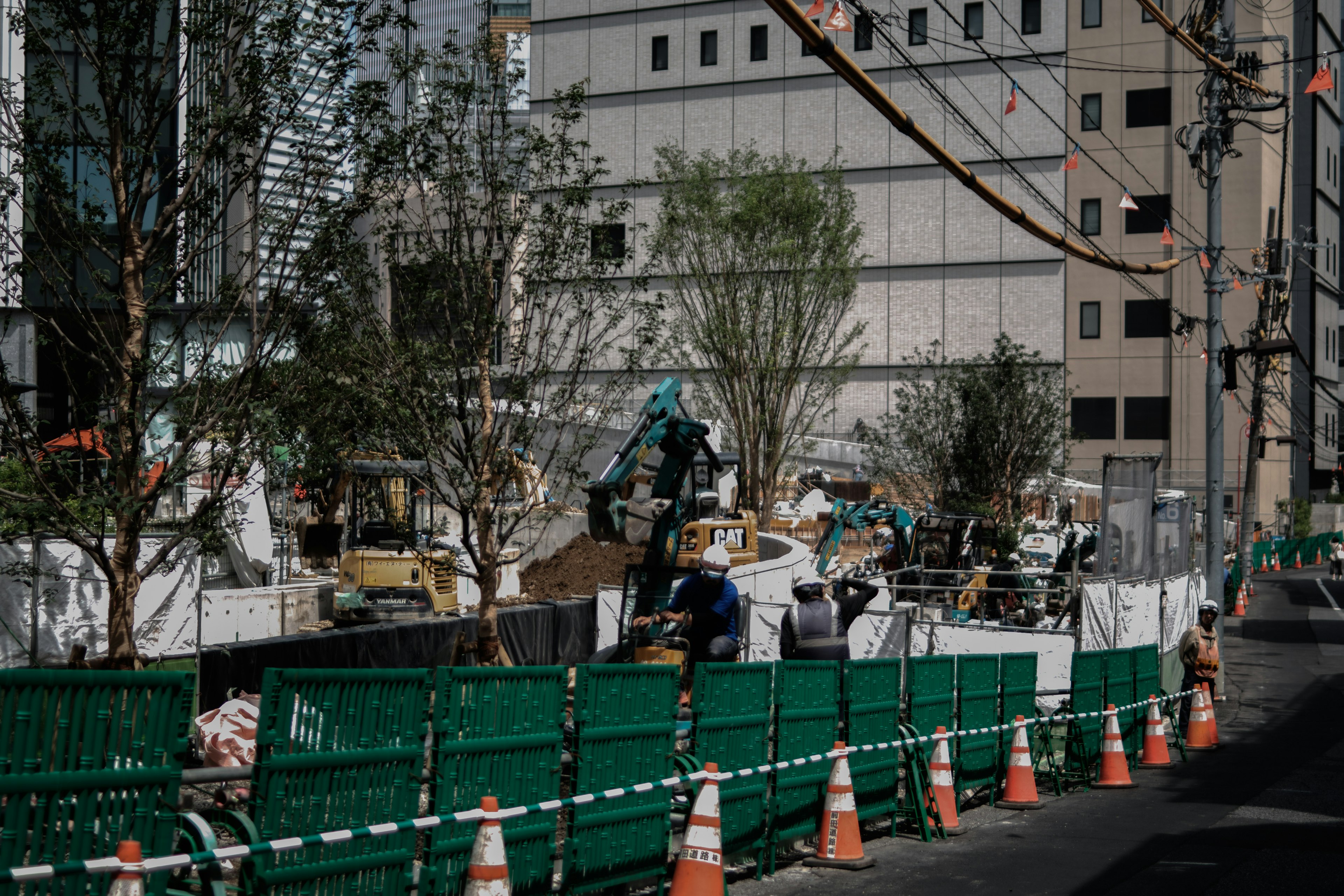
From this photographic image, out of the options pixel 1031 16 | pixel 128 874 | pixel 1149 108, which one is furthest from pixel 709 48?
pixel 128 874

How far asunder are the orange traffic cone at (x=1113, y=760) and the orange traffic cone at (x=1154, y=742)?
5.51 feet

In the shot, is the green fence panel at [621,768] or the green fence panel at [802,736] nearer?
the green fence panel at [621,768]

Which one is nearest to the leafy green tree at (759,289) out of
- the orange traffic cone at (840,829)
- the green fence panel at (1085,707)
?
the green fence panel at (1085,707)

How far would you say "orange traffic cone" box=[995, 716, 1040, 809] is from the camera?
12562 millimetres

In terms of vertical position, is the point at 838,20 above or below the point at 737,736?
above

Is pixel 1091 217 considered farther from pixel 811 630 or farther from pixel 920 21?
pixel 811 630

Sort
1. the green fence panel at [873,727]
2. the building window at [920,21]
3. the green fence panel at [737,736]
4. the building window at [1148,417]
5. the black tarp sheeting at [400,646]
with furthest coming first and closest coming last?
the building window at [1148,417] < the building window at [920,21] < the black tarp sheeting at [400,646] < the green fence panel at [873,727] < the green fence panel at [737,736]

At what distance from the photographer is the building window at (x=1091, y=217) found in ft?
183

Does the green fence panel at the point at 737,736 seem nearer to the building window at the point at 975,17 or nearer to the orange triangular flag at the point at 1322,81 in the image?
the orange triangular flag at the point at 1322,81

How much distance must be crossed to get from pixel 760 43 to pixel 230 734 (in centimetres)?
4752

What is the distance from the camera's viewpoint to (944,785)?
36.3ft

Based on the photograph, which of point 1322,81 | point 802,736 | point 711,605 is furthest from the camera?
point 1322,81

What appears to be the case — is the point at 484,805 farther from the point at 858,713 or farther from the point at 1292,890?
the point at 1292,890

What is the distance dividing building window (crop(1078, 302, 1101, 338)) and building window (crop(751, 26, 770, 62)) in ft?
54.8
